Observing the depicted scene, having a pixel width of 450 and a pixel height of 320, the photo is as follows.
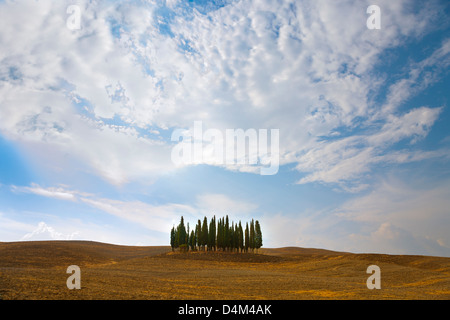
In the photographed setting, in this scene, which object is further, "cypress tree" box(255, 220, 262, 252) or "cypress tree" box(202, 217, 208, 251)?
"cypress tree" box(255, 220, 262, 252)

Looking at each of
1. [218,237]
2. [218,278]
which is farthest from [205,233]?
[218,278]

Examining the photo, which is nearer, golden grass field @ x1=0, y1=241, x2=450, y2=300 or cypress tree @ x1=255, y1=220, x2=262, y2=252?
golden grass field @ x1=0, y1=241, x2=450, y2=300

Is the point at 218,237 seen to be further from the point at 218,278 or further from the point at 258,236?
the point at 218,278

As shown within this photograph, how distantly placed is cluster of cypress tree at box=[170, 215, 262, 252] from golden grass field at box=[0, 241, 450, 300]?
1027cm

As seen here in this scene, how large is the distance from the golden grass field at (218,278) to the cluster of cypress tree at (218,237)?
33.7 feet

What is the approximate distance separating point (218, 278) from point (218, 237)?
42113mm

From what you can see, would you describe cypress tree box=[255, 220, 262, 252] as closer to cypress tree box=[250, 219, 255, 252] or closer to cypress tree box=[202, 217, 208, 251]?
cypress tree box=[250, 219, 255, 252]

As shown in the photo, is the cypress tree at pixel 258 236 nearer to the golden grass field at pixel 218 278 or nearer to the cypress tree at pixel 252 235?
the cypress tree at pixel 252 235

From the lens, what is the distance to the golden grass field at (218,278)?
47.2ft

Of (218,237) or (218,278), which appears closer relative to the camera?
(218,278)

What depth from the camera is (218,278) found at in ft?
82.1

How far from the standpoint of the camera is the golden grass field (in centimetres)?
1438

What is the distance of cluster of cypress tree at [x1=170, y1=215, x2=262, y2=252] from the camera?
217ft
